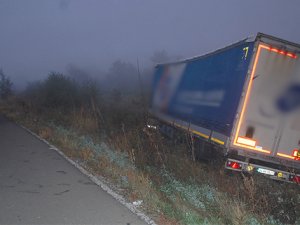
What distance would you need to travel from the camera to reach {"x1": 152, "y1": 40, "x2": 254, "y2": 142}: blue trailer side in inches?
382

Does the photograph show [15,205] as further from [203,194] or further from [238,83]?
[238,83]

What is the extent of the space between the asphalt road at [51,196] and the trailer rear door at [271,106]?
4111mm

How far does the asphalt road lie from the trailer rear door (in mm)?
4111

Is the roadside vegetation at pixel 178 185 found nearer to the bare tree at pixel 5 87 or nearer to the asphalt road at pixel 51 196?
the asphalt road at pixel 51 196

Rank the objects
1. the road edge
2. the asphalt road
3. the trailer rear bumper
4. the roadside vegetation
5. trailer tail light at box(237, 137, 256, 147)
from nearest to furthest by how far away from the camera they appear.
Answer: the asphalt road < the road edge < the roadside vegetation < trailer tail light at box(237, 137, 256, 147) < the trailer rear bumper

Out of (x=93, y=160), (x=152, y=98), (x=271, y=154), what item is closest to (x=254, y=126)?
(x=271, y=154)

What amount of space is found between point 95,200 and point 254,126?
467 centimetres

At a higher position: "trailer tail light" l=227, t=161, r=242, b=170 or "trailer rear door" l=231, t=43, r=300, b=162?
"trailer rear door" l=231, t=43, r=300, b=162

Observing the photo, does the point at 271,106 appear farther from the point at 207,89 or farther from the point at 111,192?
the point at 111,192

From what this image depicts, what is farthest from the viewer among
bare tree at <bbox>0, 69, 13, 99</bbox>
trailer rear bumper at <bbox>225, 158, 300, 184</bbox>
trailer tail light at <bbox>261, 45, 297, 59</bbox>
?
bare tree at <bbox>0, 69, 13, 99</bbox>

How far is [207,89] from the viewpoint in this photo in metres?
12.1

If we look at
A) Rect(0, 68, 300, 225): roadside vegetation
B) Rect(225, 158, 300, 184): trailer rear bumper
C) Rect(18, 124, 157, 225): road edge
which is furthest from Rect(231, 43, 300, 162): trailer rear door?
Rect(18, 124, 157, 225): road edge

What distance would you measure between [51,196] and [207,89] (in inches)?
268

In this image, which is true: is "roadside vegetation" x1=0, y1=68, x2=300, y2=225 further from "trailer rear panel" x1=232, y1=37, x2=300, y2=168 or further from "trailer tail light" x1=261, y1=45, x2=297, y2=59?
"trailer tail light" x1=261, y1=45, x2=297, y2=59
